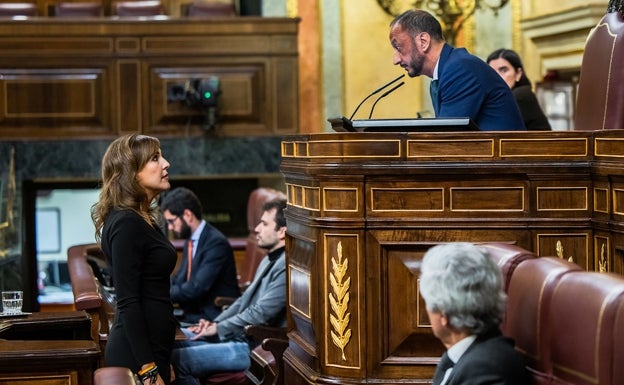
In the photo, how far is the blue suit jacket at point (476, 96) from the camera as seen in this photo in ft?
12.4

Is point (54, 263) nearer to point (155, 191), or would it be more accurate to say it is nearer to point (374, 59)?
point (374, 59)

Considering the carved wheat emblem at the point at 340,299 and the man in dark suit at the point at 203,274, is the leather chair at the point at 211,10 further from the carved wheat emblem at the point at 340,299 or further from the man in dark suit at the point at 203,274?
the carved wheat emblem at the point at 340,299

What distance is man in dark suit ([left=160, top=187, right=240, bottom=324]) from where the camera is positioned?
19.2 feet

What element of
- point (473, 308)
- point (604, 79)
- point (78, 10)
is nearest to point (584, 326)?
point (473, 308)

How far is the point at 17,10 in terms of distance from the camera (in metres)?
10.2

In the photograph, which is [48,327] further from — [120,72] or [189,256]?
[120,72]

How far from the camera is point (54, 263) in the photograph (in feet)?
32.5

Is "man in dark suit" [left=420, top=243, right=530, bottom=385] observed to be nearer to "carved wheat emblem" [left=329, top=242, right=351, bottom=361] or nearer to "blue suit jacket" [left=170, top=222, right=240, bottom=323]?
"carved wheat emblem" [left=329, top=242, right=351, bottom=361]

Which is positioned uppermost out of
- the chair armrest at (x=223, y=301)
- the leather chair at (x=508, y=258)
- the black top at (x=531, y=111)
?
the black top at (x=531, y=111)

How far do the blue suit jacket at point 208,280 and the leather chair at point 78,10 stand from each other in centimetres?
482

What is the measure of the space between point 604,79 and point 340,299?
1296mm

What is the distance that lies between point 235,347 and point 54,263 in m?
5.23

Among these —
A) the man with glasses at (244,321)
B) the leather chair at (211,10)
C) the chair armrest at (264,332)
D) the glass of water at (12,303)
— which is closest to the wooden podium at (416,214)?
the chair armrest at (264,332)

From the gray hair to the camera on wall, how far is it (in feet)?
23.3
